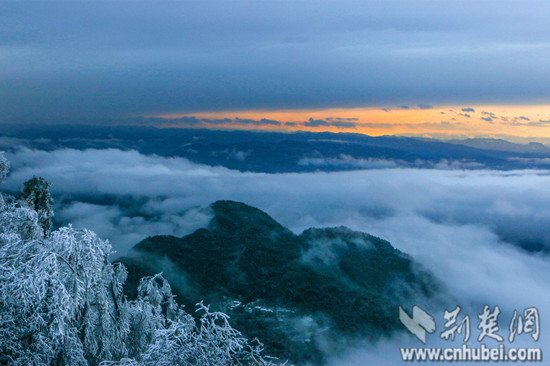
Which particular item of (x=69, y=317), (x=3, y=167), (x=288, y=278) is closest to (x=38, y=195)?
(x=3, y=167)

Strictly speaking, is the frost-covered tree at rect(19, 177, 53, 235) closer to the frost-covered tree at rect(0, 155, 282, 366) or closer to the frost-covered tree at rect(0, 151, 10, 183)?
the frost-covered tree at rect(0, 151, 10, 183)

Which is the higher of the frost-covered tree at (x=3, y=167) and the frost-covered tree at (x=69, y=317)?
the frost-covered tree at (x=3, y=167)

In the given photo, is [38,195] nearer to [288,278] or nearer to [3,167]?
[3,167]

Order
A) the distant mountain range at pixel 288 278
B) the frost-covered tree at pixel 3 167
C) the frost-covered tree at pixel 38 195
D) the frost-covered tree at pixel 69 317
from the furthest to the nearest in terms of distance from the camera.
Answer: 1. the distant mountain range at pixel 288 278
2. the frost-covered tree at pixel 3 167
3. the frost-covered tree at pixel 38 195
4. the frost-covered tree at pixel 69 317

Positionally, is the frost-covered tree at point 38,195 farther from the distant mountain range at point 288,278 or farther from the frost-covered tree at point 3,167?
the distant mountain range at point 288,278

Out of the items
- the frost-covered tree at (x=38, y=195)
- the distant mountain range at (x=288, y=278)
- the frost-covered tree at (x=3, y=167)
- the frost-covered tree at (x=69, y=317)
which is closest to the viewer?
the frost-covered tree at (x=69, y=317)

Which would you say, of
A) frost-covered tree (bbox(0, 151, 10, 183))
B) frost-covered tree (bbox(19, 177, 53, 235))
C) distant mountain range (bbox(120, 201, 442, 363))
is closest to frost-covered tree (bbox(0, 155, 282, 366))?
frost-covered tree (bbox(19, 177, 53, 235))

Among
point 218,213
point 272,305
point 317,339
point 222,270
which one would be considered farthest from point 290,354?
point 218,213

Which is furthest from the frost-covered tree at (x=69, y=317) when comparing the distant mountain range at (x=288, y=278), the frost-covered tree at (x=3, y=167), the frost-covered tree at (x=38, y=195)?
the distant mountain range at (x=288, y=278)
